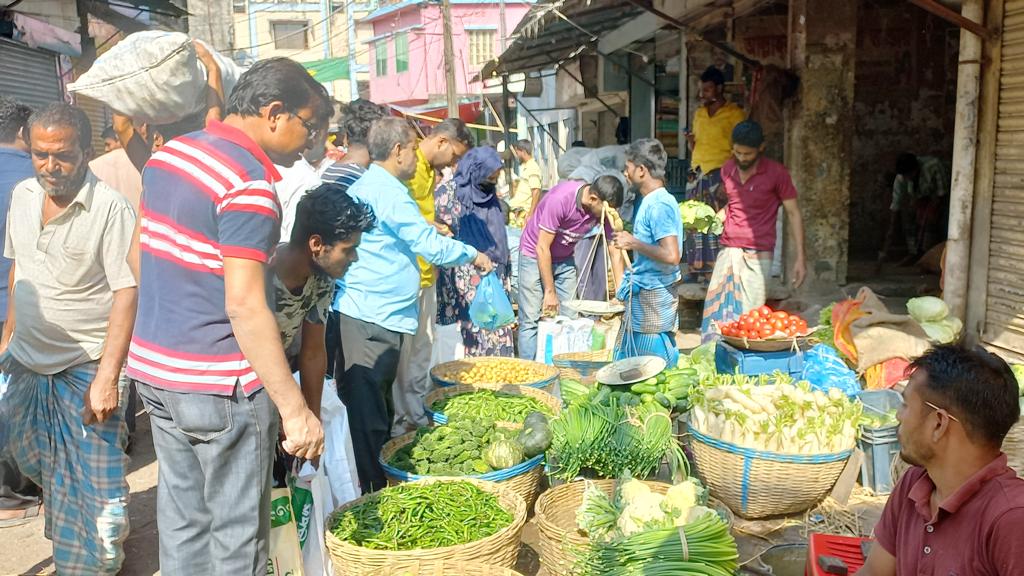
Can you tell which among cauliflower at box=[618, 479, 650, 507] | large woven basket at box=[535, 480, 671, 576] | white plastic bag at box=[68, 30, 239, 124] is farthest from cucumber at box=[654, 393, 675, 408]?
white plastic bag at box=[68, 30, 239, 124]

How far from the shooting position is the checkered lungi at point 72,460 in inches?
137

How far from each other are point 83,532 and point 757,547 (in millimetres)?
3133

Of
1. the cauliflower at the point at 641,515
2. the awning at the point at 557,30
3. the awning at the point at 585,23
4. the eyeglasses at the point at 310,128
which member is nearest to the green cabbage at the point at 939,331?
the cauliflower at the point at 641,515

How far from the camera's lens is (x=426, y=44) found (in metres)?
34.8

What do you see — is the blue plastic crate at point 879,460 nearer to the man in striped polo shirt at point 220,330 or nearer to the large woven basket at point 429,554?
the large woven basket at point 429,554

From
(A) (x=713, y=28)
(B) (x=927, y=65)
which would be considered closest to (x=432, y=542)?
(A) (x=713, y=28)

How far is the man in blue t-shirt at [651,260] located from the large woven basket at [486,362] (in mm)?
744

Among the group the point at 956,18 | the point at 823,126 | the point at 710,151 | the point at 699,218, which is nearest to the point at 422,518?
the point at 956,18

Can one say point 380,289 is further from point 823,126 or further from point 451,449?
point 823,126

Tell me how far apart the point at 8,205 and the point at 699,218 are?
5.92 m

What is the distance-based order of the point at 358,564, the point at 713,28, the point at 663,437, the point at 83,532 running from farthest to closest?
the point at 713,28, the point at 663,437, the point at 83,532, the point at 358,564

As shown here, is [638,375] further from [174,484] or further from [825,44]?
[825,44]

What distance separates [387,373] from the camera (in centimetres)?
430

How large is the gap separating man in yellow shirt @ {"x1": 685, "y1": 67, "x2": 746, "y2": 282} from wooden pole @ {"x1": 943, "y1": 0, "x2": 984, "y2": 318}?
2.84 meters
